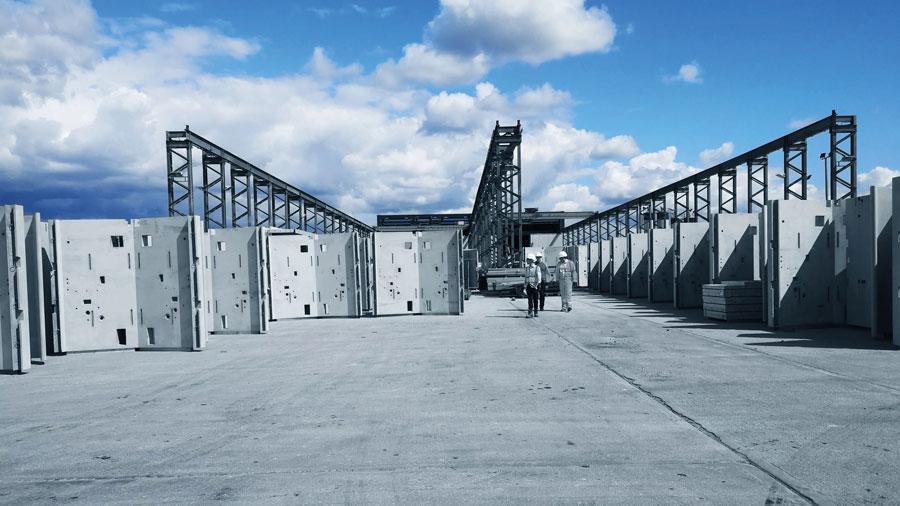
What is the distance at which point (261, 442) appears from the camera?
6.02m

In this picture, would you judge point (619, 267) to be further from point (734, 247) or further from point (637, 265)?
point (734, 247)

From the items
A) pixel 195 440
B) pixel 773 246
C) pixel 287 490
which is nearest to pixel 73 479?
pixel 195 440

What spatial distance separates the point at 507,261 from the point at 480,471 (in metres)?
29.7

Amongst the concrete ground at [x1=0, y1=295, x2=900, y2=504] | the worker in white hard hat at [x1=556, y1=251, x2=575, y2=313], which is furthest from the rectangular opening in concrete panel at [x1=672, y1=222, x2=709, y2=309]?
the concrete ground at [x1=0, y1=295, x2=900, y2=504]

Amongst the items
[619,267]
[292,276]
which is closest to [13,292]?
[292,276]

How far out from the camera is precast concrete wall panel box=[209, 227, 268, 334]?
625 inches

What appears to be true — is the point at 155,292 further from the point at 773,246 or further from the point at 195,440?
the point at 773,246

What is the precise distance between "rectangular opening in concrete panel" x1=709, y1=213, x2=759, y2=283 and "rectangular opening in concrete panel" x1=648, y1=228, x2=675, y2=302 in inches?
199

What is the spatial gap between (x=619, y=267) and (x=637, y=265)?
119 inches

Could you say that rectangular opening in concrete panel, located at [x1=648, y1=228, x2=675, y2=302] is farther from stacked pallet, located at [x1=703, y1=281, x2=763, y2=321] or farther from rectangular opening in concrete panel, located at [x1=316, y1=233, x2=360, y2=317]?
rectangular opening in concrete panel, located at [x1=316, y1=233, x2=360, y2=317]

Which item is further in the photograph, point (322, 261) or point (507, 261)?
point (507, 261)

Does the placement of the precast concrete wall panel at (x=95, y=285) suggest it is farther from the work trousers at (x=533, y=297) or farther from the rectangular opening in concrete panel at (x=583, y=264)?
the rectangular opening in concrete panel at (x=583, y=264)

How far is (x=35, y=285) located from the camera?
37.7 feet

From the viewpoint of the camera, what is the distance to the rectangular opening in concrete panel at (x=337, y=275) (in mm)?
19750
